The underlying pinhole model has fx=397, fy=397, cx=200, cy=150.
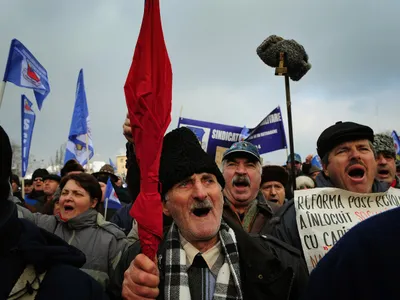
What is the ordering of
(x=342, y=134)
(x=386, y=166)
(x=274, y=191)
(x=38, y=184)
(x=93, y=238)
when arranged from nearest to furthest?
(x=342, y=134)
(x=93, y=238)
(x=386, y=166)
(x=274, y=191)
(x=38, y=184)

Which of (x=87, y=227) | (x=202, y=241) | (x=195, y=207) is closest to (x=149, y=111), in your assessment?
(x=195, y=207)

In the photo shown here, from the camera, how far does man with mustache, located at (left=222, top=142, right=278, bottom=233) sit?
3348 mm

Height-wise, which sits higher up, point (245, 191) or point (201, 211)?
point (245, 191)

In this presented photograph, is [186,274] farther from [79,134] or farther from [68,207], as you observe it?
[79,134]

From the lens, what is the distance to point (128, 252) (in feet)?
6.89

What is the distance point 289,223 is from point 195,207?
81 cm

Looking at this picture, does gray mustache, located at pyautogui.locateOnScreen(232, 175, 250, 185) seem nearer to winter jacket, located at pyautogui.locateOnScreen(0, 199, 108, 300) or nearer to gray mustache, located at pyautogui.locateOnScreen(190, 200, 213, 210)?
gray mustache, located at pyautogui.locateOnScreen(190, 200, 213, 210)

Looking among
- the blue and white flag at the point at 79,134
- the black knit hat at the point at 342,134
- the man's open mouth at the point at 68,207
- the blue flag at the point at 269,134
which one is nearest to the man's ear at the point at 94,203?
the man's open mouth at the point at 68,207

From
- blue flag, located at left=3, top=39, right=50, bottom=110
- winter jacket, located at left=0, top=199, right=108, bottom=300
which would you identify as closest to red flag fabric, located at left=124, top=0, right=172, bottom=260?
winter jacket, located at left=0, top=199, right=108, bottom=300

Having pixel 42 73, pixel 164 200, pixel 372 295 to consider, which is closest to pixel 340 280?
pixel 372 295

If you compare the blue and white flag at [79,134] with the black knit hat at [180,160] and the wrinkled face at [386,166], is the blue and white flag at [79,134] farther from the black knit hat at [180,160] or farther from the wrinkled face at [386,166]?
the black knit hat at [180,160]

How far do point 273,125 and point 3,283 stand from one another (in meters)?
4.81

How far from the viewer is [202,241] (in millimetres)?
2027

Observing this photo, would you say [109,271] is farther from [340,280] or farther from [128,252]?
[340,280]
